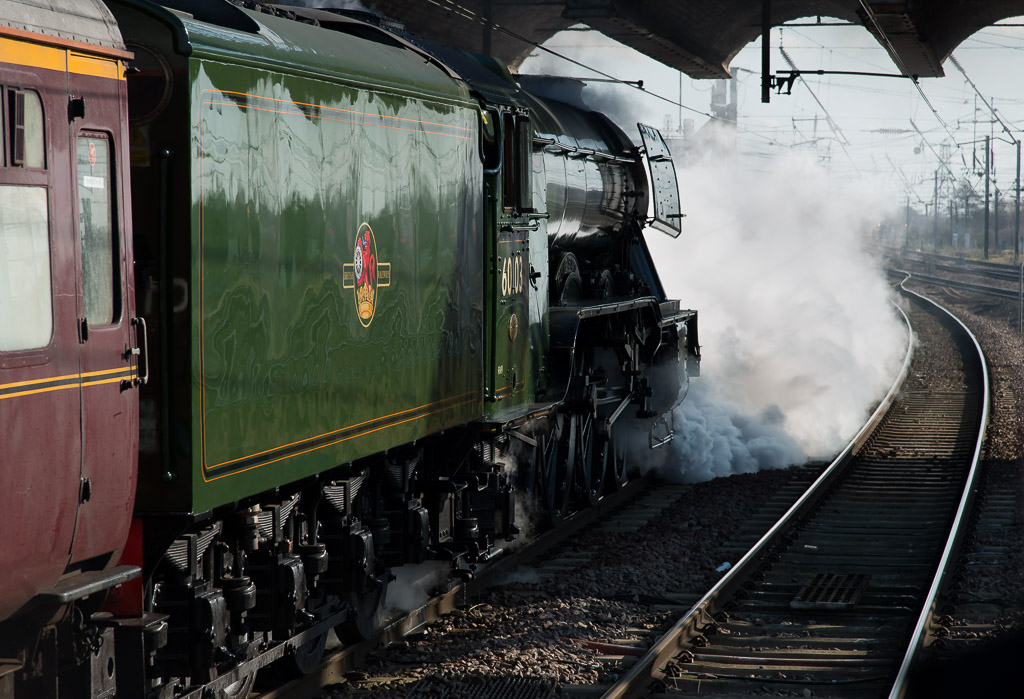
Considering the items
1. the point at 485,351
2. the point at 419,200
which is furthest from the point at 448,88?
the point at 485,351

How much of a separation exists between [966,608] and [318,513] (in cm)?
506

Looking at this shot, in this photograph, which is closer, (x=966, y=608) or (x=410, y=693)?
(x=410, y=693)

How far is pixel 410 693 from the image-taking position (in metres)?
6.73

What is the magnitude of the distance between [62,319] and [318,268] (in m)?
1.78

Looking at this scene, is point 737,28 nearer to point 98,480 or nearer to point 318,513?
point 318,513

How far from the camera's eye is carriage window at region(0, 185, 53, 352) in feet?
13.2

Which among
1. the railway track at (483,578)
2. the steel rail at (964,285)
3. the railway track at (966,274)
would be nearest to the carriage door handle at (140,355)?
the railway track at (483,578)

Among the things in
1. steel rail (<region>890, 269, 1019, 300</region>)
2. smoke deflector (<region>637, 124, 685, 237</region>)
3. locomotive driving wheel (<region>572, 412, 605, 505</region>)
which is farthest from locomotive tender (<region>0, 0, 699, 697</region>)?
steel rail (<region>890, 269, 1019, 300</region>)

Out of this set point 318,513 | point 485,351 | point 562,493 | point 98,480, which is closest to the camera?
point 98,480

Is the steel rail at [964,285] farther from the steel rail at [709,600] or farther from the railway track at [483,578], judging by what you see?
the railway track at [483,578]

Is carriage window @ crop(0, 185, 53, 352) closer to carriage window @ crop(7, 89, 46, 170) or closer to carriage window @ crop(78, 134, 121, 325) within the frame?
carriage window @ crop(7, 89, 46, 170)

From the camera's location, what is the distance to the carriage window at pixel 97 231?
14.5ft

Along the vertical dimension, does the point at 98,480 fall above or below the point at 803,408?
above

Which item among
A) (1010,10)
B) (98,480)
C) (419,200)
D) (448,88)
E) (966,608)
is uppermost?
(1010,10)
